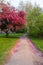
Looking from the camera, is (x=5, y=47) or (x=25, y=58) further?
(x=5, y=47)

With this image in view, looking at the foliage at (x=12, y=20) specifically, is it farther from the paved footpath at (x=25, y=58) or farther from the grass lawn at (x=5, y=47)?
the paved footpath at (x=25, y=58)

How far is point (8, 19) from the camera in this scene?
39.3 m

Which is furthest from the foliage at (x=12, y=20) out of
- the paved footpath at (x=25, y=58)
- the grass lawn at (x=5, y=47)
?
the paved footpath at (x=25, y=58)

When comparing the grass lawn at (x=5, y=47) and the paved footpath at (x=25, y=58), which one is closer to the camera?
the paved footpath at (x=25, y=58)

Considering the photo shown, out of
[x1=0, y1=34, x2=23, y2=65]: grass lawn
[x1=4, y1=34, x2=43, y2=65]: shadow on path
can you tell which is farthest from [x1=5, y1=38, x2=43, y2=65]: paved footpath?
[x1=0, y1=34, x2=23, y2=65]: grass lawn

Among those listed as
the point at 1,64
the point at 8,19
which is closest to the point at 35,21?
the point at 8,19

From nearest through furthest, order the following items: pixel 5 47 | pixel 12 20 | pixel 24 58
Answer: pixel 24 58
pixel 5 47
pixel 12 20

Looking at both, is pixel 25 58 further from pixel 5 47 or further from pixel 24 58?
pixel 5 47

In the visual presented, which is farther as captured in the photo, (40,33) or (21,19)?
(21,19)

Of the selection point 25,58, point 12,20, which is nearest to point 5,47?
point 25,58

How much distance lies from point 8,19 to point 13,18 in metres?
0.96

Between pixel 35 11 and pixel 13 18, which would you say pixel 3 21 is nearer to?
pixel 13 18

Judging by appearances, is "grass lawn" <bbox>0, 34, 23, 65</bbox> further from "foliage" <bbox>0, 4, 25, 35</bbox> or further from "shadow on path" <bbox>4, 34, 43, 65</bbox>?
"foliage" <bbox>0, 4, 25, 35</bbox>

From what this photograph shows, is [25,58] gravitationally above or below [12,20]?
above
